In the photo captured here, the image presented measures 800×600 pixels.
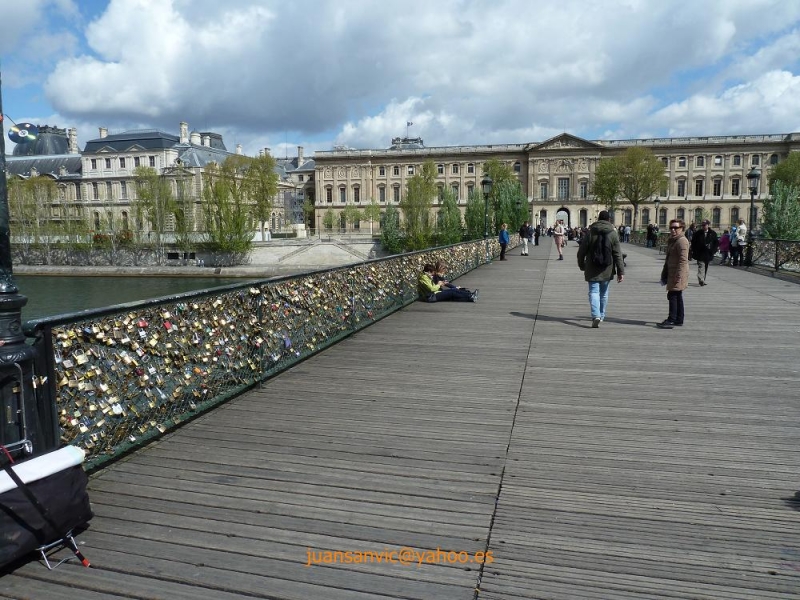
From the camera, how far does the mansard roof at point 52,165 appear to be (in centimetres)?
8956

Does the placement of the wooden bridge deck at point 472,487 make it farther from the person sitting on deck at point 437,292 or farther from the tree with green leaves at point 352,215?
the tree with green leaves at point 352,215

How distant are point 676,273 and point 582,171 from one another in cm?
9248

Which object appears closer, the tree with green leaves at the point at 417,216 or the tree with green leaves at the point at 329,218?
the tree with green leaves at the point at 417,216

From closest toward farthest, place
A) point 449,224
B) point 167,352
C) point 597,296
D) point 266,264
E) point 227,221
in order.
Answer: point 167,352 → point 597,296 → point 227,221 → point 449,224 → point 266,264

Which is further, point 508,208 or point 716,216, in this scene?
point 716,216

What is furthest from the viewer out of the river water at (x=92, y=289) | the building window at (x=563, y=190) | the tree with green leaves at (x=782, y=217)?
the building window at (x=563, y=190)

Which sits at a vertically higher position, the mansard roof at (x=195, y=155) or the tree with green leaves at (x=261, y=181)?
the mansard roof at (x=195, y=155)

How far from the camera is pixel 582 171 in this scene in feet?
317

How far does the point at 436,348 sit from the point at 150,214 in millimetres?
58361

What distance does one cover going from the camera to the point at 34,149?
312 feet

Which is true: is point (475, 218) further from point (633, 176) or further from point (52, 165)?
point (52, 165)

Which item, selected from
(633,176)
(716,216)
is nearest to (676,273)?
(633,176)

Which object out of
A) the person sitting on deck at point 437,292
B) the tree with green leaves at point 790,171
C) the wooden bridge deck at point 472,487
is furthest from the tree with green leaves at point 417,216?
the wooden bridge deck at point 472,487

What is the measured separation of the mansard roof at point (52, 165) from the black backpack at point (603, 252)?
3686 inches
